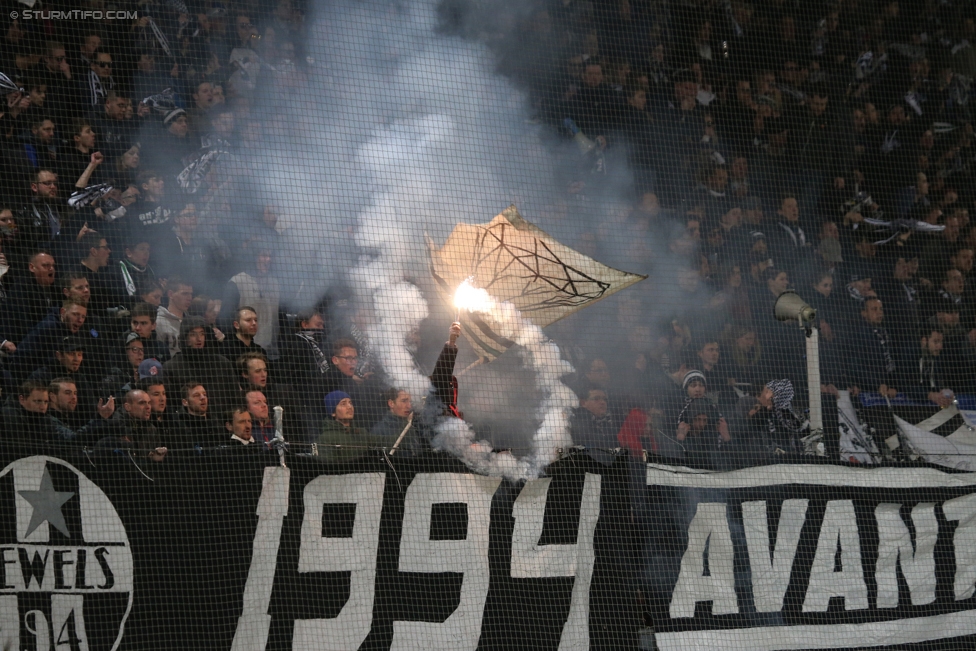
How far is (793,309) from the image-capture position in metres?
5.69

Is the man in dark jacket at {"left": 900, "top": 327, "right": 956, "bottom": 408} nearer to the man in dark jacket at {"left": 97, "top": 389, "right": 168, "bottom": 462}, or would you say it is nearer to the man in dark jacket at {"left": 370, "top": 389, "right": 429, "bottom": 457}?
the man in dark jacket at {"left": 370, "top": 389, "right": 429, "bottom": 457}

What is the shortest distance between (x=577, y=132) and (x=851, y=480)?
2875 mm

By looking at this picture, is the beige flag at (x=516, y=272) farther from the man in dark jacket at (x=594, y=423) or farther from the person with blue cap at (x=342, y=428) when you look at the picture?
the person with blue cap at (x=342, y=428)

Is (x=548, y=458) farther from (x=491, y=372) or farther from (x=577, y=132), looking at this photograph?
(x=577, y=132)

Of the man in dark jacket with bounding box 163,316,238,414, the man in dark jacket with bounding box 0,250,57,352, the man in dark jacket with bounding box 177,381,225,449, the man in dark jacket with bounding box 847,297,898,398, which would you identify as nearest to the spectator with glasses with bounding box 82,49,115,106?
the man in dark jacket with bounding box 0,250,57,352

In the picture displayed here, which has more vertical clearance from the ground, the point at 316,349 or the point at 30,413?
the point at 316,349

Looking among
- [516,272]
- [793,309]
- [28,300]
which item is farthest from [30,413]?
[793,309]

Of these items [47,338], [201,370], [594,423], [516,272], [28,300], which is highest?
[516,272]

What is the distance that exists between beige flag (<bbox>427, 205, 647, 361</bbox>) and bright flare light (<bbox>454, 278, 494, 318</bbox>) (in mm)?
39

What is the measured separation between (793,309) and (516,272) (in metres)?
1.57

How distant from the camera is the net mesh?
14.6 feet

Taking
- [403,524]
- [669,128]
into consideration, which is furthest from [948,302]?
[403,524]

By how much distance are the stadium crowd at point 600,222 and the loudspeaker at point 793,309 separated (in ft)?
2.21

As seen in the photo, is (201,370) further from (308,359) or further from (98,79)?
(98,79)
